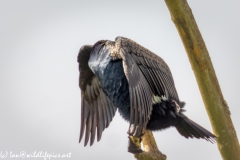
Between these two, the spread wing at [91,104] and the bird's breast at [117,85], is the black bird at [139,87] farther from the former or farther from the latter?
the spread wing at [91,104]

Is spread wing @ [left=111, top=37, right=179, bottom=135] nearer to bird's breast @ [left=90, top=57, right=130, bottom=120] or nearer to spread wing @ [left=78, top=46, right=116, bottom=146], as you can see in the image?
bird's breast @ [left=90, top=57, right=130, bottom=120]

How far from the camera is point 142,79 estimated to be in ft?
26.2

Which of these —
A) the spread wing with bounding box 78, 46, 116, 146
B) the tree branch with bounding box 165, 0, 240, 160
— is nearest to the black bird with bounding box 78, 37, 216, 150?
the tree branch with bounding box 165, 0, 240, 160

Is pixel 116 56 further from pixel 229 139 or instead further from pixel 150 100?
pixel 229 139

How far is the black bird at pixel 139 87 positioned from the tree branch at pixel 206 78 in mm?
213

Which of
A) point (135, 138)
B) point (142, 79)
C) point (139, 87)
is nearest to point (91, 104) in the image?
point (135, 138)

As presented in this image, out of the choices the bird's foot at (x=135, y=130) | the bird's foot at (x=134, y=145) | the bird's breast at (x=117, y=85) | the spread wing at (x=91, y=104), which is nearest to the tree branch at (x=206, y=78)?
the bird's breast at (x=117, y=85)

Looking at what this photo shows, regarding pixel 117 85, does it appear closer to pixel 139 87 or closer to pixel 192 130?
pixel 139 87

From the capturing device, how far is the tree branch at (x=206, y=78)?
8.13 m

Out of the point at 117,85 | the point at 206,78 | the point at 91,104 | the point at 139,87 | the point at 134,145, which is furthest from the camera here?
the point at 91,104

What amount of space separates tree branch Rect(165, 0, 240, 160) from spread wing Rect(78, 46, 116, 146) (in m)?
1.73

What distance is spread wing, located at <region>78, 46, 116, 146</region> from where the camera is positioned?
31.4ft

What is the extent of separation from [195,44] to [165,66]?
88cm

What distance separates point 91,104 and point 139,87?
7.09ft
